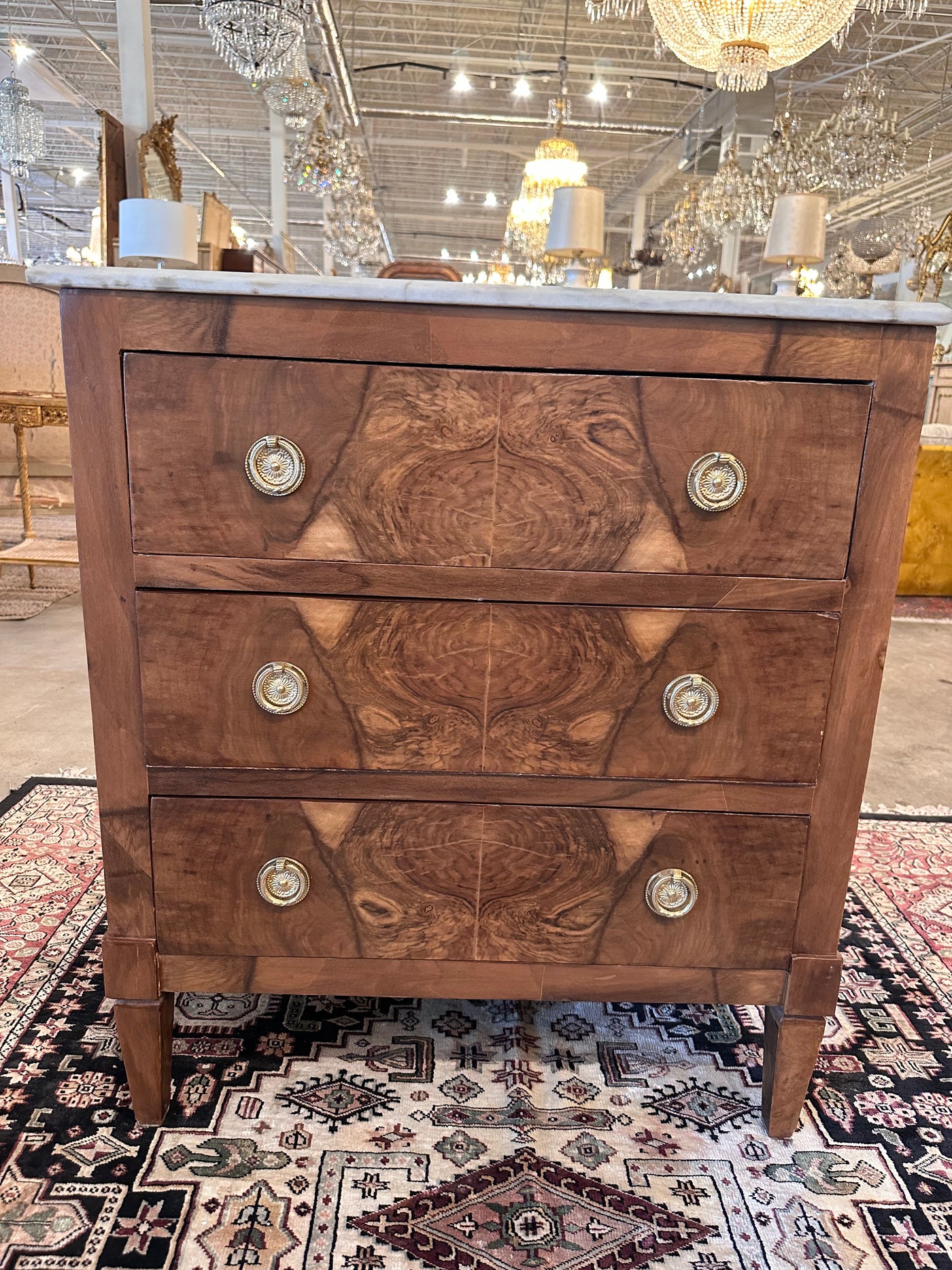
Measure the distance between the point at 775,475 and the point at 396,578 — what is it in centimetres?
48

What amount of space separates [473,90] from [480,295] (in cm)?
1191

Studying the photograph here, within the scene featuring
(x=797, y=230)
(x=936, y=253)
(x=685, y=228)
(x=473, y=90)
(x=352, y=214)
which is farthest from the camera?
(x=473, y=90)

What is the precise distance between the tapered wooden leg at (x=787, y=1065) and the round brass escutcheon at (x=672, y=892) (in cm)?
22

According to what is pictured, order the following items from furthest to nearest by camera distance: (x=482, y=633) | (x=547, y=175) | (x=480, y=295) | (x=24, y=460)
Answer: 1. (x=547, y=175)
2. (x=24, y=460)
3. (x=482, y=633)
4. (x=480, y=295)

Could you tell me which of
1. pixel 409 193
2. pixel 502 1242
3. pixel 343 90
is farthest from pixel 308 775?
pixel 409 193

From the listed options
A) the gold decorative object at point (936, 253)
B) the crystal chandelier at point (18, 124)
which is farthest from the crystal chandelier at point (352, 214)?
the gold decorative object at point (936, 253)

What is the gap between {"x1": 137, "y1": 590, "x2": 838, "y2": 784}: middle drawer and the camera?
110 centimetres

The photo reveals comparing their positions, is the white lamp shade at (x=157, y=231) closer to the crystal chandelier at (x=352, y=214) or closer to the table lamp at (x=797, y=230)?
the table lamp at (x=797, y=230)

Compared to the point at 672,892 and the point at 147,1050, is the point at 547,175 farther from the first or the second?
the point at 147,1050

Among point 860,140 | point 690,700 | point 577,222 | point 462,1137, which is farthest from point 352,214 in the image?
point 462,1137

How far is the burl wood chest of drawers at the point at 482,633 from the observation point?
1.03 metres

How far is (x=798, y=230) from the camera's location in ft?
4.43

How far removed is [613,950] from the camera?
1.20m

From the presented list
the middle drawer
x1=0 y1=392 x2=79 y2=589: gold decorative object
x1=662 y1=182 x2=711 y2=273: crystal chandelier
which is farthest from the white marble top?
x1=662 y1=182 x2=711 y2=273: crystal chandelier
